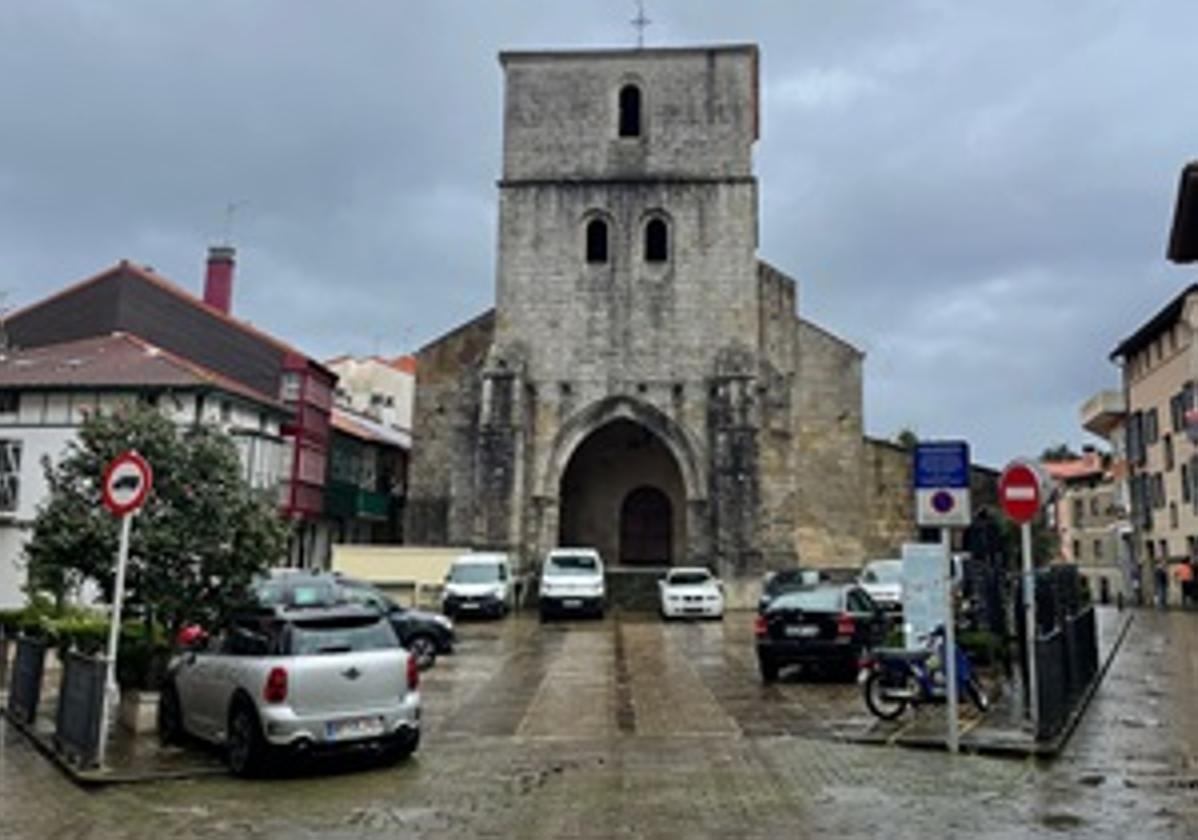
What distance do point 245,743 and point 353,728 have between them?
103cm

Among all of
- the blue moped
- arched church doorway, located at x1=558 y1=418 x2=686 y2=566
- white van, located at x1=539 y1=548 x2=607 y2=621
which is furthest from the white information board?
arched church doorway, located at x1=558 y1=418 x2=686 y2=566

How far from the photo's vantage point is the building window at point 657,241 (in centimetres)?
3659

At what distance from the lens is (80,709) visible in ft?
35.9

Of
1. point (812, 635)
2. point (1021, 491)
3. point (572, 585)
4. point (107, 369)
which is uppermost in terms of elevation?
point (107, 369)

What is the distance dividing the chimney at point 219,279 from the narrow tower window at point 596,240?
57.9ft

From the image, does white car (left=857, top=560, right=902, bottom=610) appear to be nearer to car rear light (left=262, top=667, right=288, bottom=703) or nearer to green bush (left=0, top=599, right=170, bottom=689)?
green bush (left=0, top=599, right=170, bottom=689)

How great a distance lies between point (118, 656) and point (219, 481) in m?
2.65

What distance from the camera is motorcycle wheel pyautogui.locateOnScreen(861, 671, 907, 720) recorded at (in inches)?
517

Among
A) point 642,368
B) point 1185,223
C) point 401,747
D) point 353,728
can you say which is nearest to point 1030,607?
point 1185,223

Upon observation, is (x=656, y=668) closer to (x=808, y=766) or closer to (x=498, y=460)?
(x=808, y=766)

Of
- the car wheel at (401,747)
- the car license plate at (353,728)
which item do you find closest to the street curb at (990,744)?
the car wheel at (401,747)

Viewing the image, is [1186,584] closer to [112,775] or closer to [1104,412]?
[1104,412]

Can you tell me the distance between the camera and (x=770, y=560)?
34312 millimetres

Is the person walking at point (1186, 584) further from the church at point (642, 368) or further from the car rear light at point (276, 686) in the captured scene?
the car rear light at point (276, 686)
